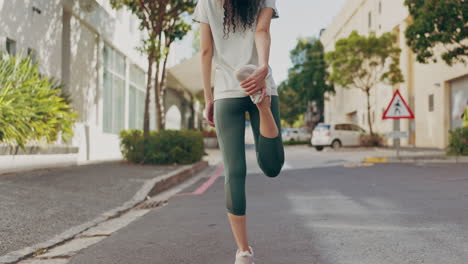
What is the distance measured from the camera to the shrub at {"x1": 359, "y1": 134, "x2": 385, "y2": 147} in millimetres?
30641

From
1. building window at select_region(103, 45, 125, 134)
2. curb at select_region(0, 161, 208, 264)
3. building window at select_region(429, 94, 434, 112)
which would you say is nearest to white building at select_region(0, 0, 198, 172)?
building window at select_region(103, 45, 125, 134)

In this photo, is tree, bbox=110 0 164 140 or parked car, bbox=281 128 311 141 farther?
parked car, bbox=281 128 311 141

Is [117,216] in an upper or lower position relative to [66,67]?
lower

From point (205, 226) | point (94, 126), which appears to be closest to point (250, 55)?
point (205, 226)

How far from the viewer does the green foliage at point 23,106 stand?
838 cm

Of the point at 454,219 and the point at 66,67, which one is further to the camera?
the point at 66,67

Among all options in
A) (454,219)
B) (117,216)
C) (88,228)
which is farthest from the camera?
(117,216)

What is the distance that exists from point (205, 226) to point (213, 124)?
2.07 m

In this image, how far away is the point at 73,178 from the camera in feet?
29.7

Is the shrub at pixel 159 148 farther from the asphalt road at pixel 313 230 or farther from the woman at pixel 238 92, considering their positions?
the woman at pixel 238 92

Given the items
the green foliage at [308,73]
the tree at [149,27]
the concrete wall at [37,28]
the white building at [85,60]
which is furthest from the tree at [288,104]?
the concrete wall at [37,28]

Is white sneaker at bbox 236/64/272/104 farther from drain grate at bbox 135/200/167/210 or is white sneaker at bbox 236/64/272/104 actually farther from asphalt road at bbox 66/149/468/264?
drain grate at bbox 135/200/167/210

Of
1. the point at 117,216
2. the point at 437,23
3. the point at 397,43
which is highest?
the point at 397,43

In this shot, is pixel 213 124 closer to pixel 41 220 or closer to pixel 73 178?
pixel 41 220
